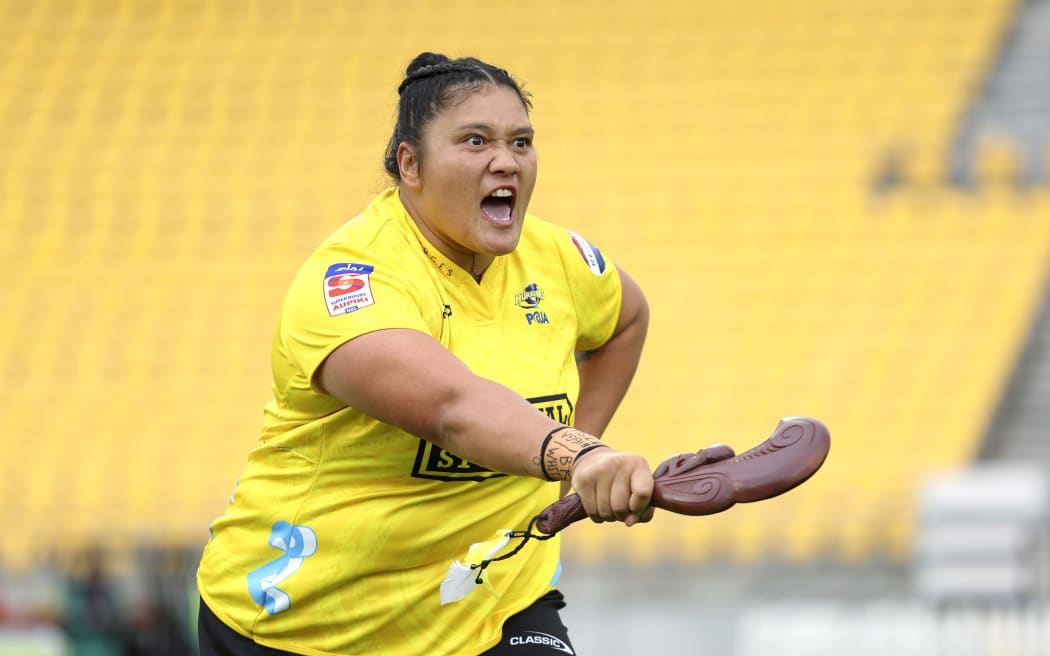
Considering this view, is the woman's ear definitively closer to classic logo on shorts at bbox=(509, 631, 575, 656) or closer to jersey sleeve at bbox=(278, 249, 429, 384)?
jersey sleeve at bbox=(278, 249, 429, 384)

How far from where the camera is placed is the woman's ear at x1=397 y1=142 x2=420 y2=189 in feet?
10.4

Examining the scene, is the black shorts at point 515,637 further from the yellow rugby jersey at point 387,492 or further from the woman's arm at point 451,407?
the woman's arm at point 451,407

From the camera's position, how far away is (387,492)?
316 cm

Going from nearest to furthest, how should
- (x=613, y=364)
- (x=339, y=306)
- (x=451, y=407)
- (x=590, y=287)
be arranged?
(x=451, y=407), (x=339, y=306), (x=590, y=287), (x=613, y=364)

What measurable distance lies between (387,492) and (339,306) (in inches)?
18.2

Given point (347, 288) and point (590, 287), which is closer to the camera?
point (347, 288)

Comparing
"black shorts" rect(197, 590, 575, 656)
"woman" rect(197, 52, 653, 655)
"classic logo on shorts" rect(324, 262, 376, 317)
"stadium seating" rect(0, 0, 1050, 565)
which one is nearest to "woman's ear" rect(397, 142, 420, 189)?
"woman" rect(197, 52, 653, 655)

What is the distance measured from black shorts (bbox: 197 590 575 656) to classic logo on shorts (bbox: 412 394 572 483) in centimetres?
35

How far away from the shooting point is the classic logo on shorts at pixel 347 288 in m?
2.87

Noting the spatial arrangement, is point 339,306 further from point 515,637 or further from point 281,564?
point 515,637

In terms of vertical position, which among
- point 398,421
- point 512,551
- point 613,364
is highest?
point 613,364

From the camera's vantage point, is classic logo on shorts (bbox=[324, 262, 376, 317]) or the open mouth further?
the open mouth

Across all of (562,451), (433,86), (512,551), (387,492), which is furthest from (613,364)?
(562,451)

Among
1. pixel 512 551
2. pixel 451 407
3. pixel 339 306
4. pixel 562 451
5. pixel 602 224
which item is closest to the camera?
pixel 562 451
